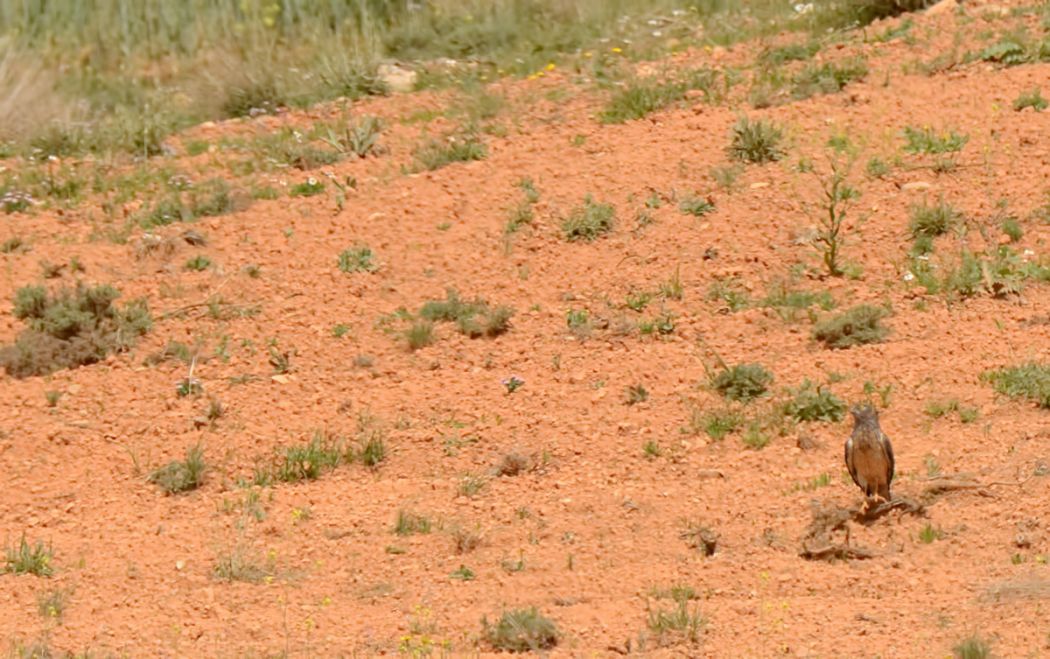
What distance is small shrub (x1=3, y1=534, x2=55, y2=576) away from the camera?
7172mm

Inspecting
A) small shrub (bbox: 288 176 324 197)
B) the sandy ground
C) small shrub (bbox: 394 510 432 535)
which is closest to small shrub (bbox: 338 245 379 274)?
the sandy ground

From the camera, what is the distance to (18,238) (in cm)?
1044

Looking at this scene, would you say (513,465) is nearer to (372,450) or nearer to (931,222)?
(372,450)

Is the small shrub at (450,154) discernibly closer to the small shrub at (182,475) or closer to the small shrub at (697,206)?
the small shrub at (697,206)

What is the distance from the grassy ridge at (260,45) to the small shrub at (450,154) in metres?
1.63

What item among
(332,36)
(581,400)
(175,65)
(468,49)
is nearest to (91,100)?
(175,65)

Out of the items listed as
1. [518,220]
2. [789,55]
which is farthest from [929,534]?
[789,55]

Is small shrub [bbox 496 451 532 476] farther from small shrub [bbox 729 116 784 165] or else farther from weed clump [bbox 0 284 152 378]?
small shrub [bbox 729 116 784 165]

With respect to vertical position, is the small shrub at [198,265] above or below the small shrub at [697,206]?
below

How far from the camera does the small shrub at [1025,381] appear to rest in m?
7.80

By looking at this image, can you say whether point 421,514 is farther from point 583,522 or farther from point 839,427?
point 839,427

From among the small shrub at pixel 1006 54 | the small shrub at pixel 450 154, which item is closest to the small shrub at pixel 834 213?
the small shrub at pixel 1006 54

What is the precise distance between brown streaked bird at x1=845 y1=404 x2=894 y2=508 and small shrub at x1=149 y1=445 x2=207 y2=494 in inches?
115

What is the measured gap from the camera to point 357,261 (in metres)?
9.85
